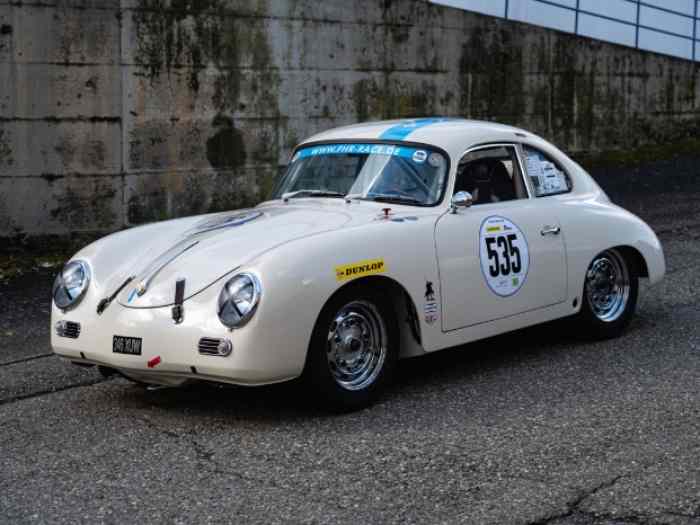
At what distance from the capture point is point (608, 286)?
24.9 ft

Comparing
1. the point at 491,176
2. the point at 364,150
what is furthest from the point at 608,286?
the point at 364,150

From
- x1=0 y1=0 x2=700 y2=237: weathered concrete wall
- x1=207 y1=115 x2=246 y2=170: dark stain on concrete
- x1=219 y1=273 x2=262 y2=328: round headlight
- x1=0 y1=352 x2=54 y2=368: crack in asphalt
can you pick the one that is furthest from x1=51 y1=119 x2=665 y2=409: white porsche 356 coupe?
x1=207 y1=115 x2=246 y2=170: dark stain on concrete

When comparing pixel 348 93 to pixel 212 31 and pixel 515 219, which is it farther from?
pixel 515 219

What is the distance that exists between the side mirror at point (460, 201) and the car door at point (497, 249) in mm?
42

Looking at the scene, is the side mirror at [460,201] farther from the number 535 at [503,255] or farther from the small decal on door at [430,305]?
the small decal on door at [430,305]

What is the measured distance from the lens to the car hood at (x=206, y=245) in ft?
18.8

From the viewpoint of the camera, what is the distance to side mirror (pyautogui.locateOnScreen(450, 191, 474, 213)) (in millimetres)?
6480

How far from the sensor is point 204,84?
39.1ft

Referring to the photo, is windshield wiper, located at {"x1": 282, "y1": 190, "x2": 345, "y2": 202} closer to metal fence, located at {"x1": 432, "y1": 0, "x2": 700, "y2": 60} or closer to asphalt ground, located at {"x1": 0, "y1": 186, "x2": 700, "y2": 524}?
asphalt ground, located at {"x1": 0, "y1": 186, "x2": 700, "y2": 524}

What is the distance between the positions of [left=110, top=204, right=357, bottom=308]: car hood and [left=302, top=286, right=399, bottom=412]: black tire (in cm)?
41

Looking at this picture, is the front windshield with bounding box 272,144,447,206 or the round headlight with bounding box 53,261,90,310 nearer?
the round headlight with bounding box 53,261,90,310

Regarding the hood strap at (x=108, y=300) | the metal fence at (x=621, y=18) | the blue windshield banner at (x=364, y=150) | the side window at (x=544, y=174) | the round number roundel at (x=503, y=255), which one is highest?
the metal fence at (x=621, y=18)

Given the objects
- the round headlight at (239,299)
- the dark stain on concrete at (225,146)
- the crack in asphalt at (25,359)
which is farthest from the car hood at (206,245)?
the dark stain on concrete at (225,146)

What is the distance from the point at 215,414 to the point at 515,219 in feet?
7.15
